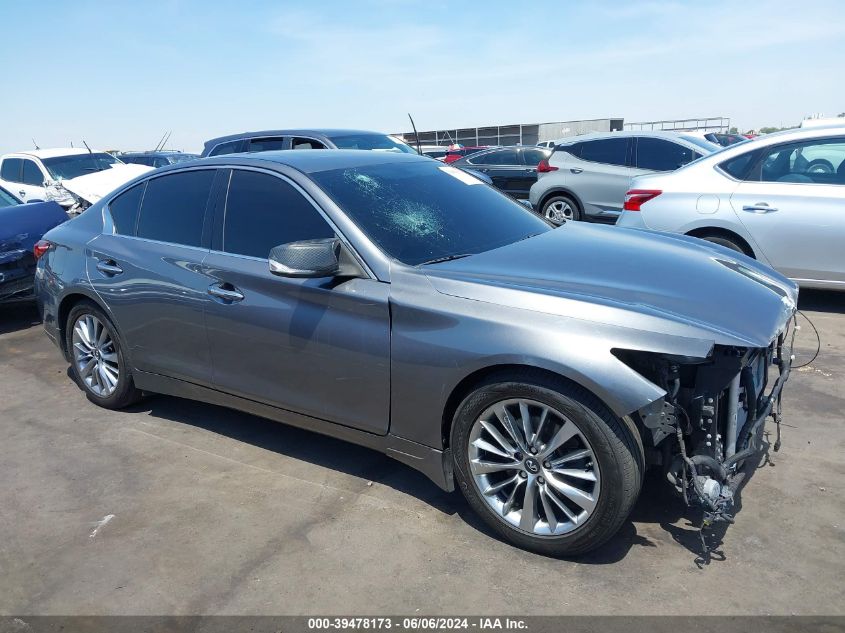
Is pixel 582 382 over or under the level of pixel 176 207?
under

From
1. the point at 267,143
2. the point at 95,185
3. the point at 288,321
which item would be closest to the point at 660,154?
the point at 267,143

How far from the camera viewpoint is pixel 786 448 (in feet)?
13.0

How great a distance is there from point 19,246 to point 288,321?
4.62 m

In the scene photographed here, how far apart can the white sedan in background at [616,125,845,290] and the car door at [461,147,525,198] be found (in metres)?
7.90

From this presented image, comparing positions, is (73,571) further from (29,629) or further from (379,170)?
(379,170)

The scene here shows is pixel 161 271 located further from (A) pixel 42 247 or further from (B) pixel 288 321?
(A) pixel 42 247

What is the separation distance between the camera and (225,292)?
154 inches

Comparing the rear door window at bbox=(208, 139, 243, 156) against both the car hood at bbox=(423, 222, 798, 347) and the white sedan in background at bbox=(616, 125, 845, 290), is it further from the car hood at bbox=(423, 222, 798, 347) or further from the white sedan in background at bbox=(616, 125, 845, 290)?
the car hood at bbox=(423, 222, 798, 347)

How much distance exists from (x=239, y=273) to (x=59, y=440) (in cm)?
179

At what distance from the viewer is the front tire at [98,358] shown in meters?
4.75

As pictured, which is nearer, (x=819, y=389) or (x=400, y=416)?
(x=400, y=416)

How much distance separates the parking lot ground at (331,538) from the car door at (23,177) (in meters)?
10.4

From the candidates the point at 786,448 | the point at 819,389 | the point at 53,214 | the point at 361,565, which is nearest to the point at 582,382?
the point at 361,565

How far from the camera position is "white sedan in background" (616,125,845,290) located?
6.22m
